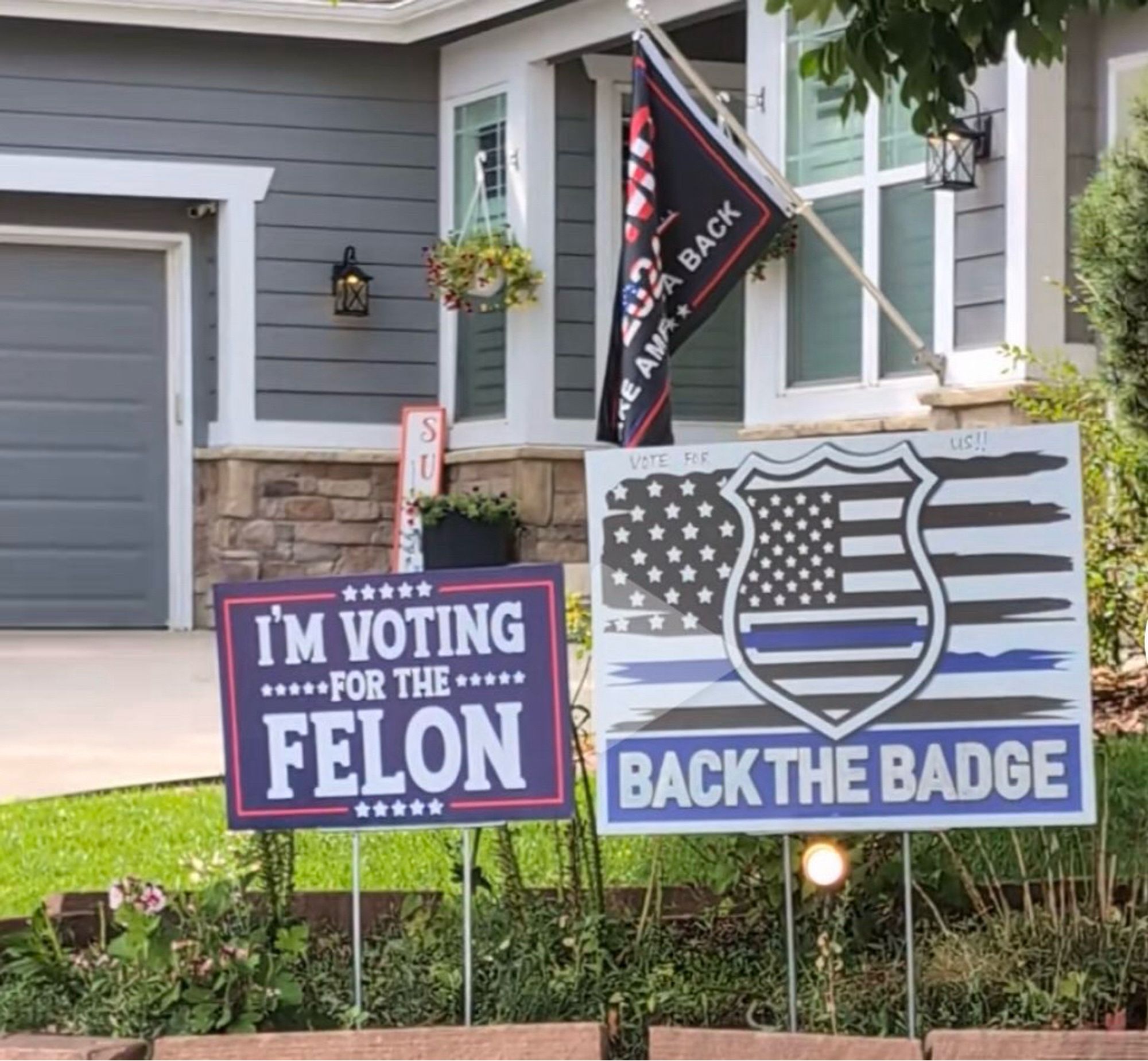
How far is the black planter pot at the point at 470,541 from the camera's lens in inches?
398

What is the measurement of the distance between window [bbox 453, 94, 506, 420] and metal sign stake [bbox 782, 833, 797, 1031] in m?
7.55

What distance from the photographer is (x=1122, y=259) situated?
16.3 ft

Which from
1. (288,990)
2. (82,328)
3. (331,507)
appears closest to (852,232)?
(331,507)

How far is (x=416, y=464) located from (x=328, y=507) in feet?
1.77

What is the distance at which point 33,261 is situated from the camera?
10555 millimetres

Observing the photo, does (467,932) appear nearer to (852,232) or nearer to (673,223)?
(673,223)

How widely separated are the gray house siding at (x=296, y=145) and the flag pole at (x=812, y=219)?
3.01 meters

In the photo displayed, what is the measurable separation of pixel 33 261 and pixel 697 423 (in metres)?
3.60

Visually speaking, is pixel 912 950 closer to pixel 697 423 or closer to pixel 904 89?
pixel 904 89

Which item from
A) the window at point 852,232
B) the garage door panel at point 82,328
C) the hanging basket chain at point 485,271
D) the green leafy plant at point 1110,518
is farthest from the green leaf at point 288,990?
the garage door panel at point 82,328

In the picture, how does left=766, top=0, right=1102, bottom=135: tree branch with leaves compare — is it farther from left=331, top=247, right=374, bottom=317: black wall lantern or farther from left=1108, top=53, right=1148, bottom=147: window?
left=331, top=247, right=374, bottom=317: black wall lantern

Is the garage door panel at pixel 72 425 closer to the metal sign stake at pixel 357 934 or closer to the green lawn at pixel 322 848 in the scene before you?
the green lawn at pixel 322 848

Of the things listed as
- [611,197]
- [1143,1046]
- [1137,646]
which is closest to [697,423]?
[611,197]

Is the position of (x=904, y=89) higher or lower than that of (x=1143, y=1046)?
higher
